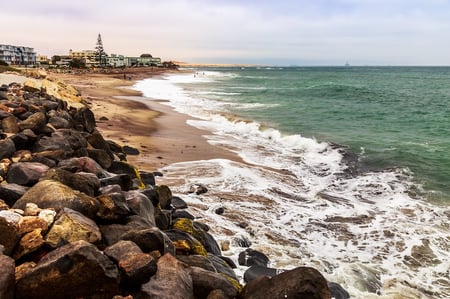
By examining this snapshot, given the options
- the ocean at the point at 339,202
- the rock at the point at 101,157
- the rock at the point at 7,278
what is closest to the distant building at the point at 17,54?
the ocean at the point at 339,202

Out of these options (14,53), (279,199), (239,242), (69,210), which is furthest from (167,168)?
(14,53)

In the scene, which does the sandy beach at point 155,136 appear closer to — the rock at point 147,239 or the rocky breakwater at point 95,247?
the rocky breakwater at point 95,247

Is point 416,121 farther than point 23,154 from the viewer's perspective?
Yes

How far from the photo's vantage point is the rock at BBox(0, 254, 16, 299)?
342cm

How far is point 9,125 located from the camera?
357 inches

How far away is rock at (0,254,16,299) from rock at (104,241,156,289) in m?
0.90

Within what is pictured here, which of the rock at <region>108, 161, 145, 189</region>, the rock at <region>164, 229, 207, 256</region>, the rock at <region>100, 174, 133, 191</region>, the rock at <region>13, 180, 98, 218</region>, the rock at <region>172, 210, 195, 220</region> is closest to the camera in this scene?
the rock at <region>13, 180, 98, 218</region>

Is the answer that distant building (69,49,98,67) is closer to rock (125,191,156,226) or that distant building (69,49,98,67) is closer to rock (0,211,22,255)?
rock (125,191,156,226)

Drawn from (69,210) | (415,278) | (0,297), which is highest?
(69,210)

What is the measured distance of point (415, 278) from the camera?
23.7ft

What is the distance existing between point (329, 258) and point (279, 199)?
298cm

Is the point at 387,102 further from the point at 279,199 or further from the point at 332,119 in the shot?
the point at 279,199

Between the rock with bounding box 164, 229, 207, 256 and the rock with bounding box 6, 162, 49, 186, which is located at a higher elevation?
the rock with bounding box 6, 162, 49, 186

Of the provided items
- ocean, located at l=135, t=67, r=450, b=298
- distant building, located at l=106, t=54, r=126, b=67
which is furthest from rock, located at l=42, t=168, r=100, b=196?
distant building, located at l=106, t=54, r=126, b=67
